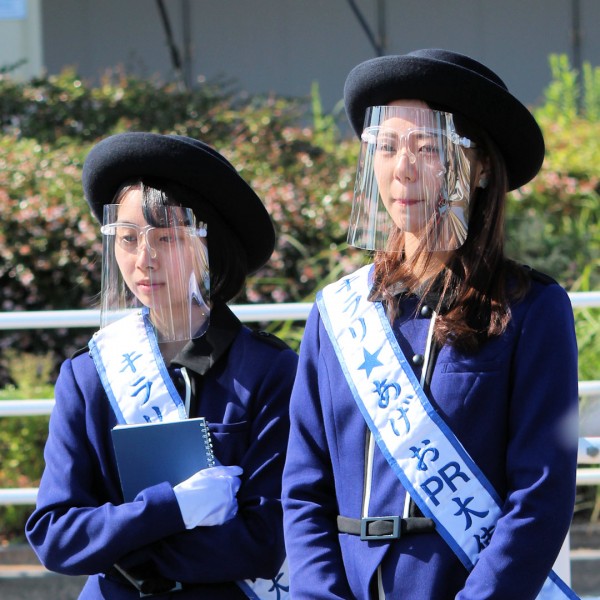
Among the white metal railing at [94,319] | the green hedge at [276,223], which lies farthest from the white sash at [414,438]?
the green hedge at [276,223]

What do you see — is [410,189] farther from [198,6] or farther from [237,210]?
[198,6]

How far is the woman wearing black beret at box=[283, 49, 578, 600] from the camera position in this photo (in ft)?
7.44

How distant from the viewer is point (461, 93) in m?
Result: 2.40

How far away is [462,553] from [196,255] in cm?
91

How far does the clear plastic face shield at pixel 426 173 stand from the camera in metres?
2.43

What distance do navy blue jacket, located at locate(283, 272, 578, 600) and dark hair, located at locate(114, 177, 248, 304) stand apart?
0.46m

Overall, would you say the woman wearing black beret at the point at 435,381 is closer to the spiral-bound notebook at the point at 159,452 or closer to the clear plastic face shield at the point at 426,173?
the clear plastic face shield at the point at 426,173

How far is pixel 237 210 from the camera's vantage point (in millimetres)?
2801

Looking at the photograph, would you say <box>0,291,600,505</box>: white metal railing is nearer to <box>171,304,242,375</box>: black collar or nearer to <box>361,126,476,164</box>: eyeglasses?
<box>171,304,242,375</box>: black collar

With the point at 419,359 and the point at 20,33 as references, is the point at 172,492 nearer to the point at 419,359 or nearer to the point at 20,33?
the point at 419,359

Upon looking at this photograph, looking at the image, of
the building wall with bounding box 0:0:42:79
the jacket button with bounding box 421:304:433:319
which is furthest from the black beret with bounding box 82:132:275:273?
the building wall with bounding box 0:0:42:79

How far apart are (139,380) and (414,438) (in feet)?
2.26

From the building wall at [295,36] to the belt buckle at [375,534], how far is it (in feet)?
33.4

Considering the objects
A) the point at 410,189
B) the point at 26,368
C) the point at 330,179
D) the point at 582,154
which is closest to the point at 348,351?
the point at 410,189
